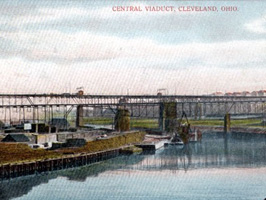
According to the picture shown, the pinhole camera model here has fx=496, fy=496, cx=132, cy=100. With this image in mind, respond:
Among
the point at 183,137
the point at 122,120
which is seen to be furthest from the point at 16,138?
the point at 183,137

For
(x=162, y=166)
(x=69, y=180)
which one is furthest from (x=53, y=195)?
(x=162, y=166)

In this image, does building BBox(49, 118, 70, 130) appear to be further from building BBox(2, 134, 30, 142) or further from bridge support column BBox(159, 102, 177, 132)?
Result: building BBox(2, 134, 30, 142)

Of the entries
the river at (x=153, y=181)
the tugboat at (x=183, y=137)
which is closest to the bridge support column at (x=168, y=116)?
the tugboat at (x=183, y=137)

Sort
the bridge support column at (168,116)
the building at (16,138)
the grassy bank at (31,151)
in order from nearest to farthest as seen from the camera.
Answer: the grassy bank at (31,151) < the building at (16,138) < the bridge support column at (168,116)

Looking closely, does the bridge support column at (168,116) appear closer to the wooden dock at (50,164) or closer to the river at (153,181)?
the wooden dock at (50,164)

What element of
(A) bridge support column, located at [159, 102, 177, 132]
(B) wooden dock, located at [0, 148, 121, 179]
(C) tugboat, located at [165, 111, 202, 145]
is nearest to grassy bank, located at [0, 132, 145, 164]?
(B) wooden dock, located at [0, 148, 121, 179]

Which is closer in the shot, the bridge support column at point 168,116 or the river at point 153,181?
the river at point 153,181

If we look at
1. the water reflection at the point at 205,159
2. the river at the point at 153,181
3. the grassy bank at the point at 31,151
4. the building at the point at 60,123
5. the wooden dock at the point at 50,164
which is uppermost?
the building at the point at 60,123

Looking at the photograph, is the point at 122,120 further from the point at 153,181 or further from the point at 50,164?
the point at 153,181
